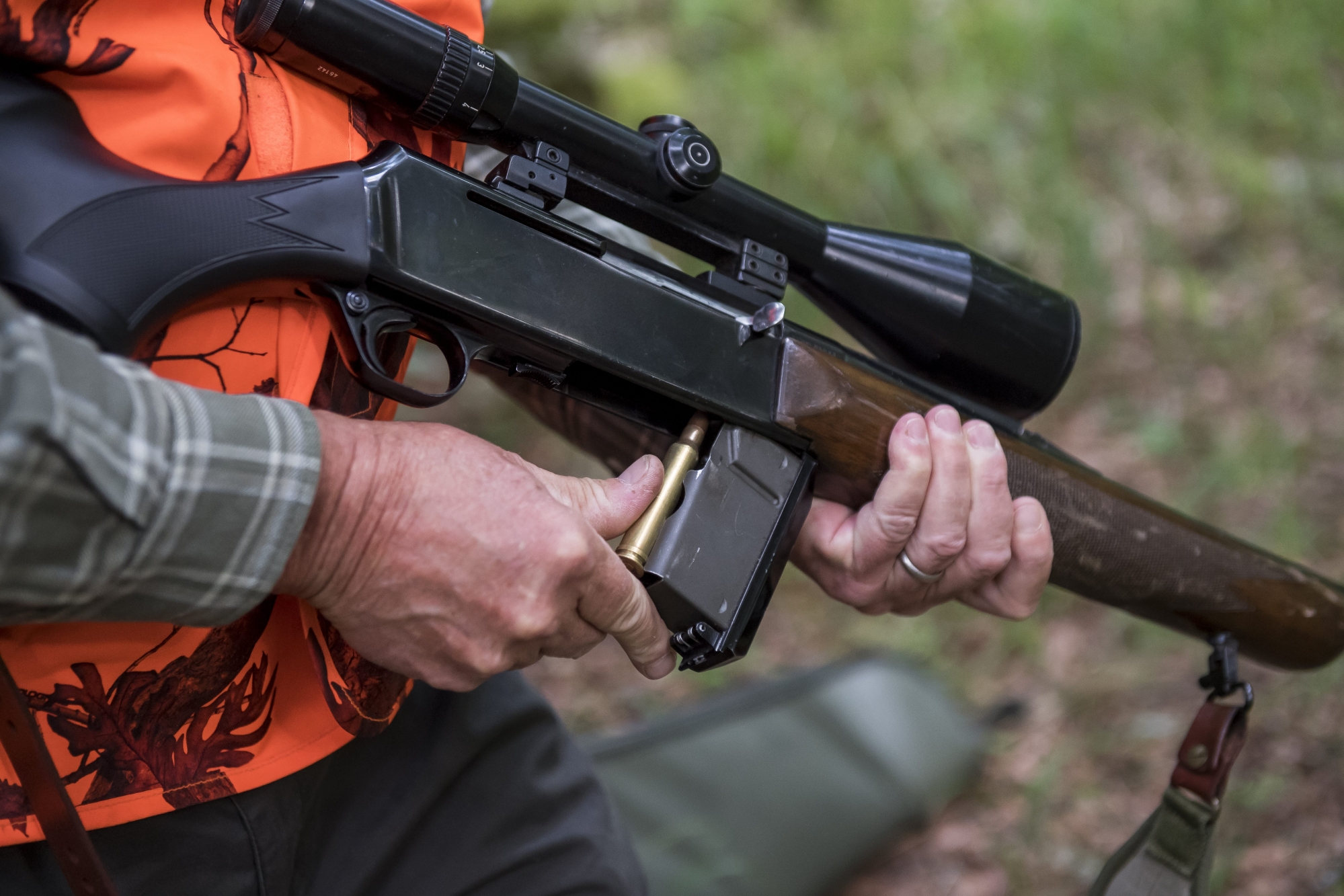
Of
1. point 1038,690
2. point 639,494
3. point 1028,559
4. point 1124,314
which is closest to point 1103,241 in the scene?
point 1124,314

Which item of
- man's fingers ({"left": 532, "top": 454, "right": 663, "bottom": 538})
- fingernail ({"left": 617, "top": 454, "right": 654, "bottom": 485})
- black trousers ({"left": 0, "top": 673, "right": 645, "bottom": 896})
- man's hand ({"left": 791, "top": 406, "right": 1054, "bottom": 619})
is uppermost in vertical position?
man's hand ({"left": 791, "top": 406, "right": 1054, "bottom": 619})

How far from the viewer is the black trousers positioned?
106 centimetres

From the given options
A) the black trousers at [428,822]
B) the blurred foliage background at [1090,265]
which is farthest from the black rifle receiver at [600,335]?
the blurred foliage background at [1090,265]

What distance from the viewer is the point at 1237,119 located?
15.0ft

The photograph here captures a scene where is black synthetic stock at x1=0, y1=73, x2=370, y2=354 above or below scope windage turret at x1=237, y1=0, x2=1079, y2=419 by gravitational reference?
below

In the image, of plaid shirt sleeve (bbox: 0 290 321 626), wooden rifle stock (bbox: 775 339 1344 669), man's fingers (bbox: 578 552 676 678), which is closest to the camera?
plaid shirt sleeve (bbox: 0 290 321 626)

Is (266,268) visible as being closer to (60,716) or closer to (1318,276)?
(60,716)

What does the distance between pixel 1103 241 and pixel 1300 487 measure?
1.55m

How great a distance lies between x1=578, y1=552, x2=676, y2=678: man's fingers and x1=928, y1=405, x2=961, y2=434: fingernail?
51cm

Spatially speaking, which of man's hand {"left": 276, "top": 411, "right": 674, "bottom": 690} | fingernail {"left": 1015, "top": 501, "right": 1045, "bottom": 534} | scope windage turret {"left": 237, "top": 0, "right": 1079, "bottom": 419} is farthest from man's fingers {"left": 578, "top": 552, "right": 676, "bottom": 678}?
fingernail {"left": 1015, "top": 501, "right": 1045, "bottom": 534}

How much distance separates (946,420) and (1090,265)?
3.18m

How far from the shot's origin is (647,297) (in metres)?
1.22

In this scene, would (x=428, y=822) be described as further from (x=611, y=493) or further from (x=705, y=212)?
(x=705, y=212)

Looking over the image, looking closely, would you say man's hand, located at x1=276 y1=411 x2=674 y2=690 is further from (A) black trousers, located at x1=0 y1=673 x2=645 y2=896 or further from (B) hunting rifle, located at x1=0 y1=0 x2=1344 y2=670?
(A) black trousers, located at x1=0 y1=673 x2=645 y2=896
